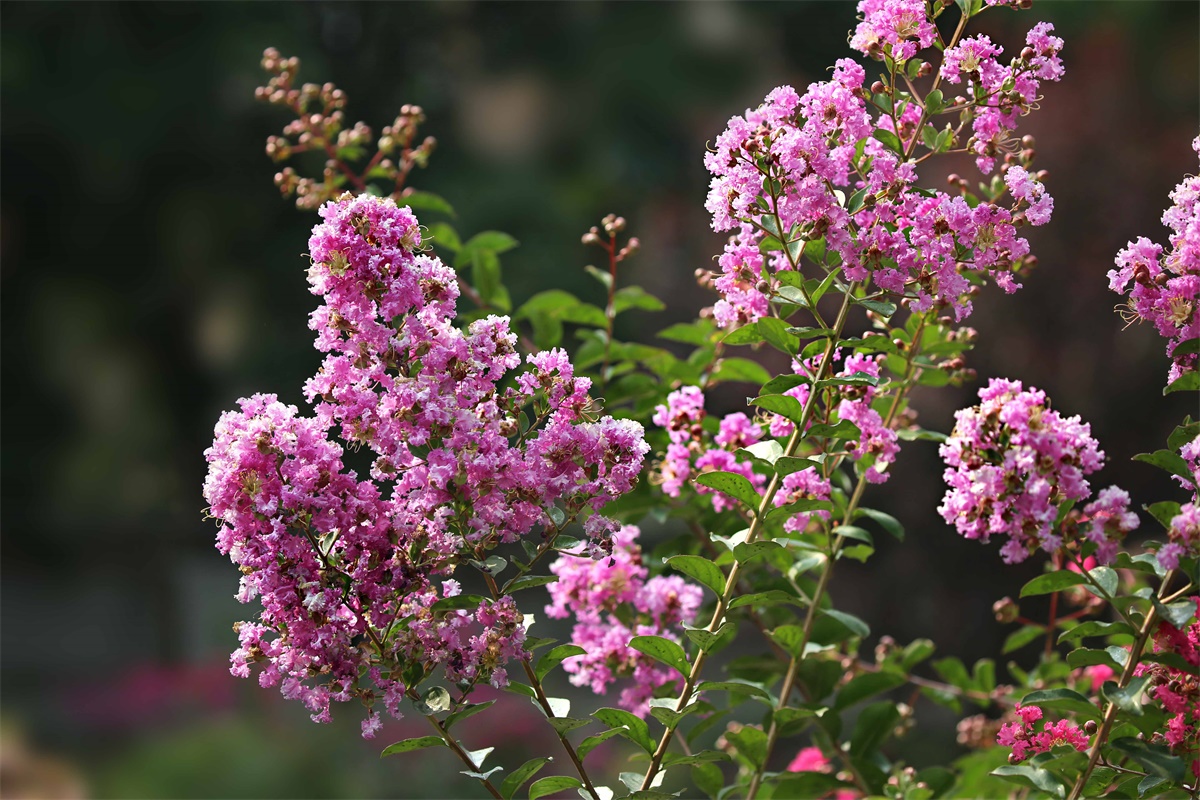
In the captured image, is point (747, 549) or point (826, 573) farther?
point (826, 573)

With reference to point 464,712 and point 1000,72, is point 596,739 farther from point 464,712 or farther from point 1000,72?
point 1000,72

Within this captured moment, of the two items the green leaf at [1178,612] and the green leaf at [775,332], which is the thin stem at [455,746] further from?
the green leaf at [1178,612]

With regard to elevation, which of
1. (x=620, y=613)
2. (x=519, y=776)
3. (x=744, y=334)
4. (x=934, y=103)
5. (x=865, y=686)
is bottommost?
(x=519, y=776)

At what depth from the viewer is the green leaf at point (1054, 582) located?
1.02m

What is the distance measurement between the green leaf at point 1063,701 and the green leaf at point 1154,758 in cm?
3

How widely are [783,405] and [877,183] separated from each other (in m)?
0.22

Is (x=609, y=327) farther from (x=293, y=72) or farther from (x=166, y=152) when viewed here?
(x=166, y=152)

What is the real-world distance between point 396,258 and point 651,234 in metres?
5.67

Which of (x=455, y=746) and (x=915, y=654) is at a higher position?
A: (x=915, y=654)

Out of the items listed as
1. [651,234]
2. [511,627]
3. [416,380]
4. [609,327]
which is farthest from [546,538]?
[651,234]

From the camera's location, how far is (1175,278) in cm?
106

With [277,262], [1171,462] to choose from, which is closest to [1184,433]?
[1171,462]

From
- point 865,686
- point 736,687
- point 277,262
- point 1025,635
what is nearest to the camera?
point 736,687

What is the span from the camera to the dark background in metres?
5.17
